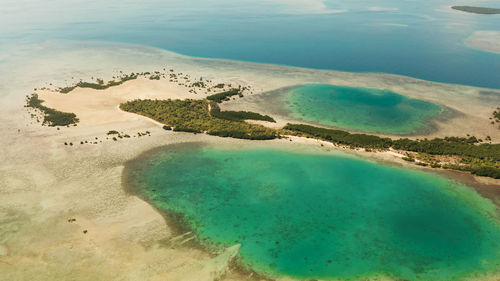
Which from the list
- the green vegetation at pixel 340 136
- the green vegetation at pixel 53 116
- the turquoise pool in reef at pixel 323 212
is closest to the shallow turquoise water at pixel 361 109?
the green vegetation at pixel 340 136

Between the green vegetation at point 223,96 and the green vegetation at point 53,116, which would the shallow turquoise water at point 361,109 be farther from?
the green vegetation at point 53,116

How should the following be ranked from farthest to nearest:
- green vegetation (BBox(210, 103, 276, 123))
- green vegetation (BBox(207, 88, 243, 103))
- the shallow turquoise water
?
1. green vegetation (BBox(207, 88, 243, 103))
2. green vegetation (BBox(210, 103, 276, 123))
3. the shallow turquoise water

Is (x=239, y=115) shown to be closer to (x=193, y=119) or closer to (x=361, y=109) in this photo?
(x=193, y=119)

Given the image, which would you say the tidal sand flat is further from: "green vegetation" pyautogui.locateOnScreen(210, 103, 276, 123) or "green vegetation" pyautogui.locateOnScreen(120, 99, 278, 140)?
"green vegetation" pyautogui.locateOnScreen(120, 99, 278, 140)

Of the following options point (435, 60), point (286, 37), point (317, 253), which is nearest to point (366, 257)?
point (317, 253)

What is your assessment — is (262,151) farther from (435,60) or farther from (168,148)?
(435,60)

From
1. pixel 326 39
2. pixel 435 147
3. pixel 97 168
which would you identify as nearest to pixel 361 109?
pixel 435 147

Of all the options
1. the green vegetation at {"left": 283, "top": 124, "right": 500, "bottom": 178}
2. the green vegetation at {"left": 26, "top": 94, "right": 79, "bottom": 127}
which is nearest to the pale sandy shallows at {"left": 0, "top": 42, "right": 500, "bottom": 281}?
the green vegetation at {"left": 26, "top": 94, "right": 79, "bottom": 127}
